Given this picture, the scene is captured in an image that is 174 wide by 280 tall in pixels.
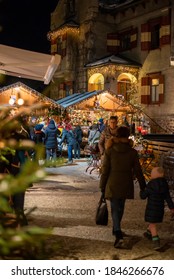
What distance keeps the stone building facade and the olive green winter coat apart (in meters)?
21.4

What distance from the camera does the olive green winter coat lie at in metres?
6.02

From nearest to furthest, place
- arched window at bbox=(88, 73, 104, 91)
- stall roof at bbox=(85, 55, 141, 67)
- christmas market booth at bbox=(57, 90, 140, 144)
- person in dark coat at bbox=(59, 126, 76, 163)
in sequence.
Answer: person in dark coat at bbox=(59, 126, 76, 163) → christmas market booth at bbox=(57, 90, 140, 144) → stall roof at bbox=(85, 55, 141, 67) → arched window at bbox=(88, 73, 104, 91)

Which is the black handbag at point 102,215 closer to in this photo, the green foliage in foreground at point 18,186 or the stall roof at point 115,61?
the green foliage in foreground at point 18,186

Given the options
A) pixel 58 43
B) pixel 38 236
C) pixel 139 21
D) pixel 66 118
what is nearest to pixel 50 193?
pixel 38 236

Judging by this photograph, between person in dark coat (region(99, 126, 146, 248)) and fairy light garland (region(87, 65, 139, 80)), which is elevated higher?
fairy light garland (region(87, 65, 139, 80))

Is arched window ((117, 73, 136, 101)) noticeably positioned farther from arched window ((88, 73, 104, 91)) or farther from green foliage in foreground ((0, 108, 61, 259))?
green foliage in foreground ((0, 108, 61, 259))

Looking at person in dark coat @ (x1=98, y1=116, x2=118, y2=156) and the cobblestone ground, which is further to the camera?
person in dark coat @ (x1=98, y1=116, x2=118, y2=156)

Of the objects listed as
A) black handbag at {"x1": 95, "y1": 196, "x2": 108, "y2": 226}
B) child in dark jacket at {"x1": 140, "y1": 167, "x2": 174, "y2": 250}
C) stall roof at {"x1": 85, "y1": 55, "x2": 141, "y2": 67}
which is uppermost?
stall roof at {"x1": 85, "y1": 55, "x2": 141, "y2": 67}

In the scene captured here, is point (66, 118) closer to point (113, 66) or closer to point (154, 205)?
point (113, 66)

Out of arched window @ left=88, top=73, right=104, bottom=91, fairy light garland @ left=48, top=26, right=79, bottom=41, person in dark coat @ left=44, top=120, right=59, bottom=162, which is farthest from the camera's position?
fairy light garland @ left=48, top=26, right=79, bottom=41

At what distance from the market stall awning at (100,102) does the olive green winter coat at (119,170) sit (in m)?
17.2

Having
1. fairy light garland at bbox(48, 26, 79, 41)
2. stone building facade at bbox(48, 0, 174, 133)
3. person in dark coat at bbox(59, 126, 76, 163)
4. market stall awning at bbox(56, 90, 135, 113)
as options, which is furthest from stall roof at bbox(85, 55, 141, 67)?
person in dark coat at bbox(59, 126, 76, 163)

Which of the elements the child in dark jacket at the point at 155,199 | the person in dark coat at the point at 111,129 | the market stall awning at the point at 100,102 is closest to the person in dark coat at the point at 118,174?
the child in dark jacket at the point at 155,199

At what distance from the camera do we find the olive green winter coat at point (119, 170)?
Result: 602cm
